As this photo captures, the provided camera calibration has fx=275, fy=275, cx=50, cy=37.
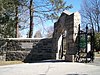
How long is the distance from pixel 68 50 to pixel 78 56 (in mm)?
1726

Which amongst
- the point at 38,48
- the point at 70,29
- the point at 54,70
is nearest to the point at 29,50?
the point at 38,48

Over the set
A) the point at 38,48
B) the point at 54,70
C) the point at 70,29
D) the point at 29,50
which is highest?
the point at 70,29

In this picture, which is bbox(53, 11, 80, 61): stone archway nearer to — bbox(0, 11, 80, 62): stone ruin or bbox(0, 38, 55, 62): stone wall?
bbox(0, 11, 80, 62): stone ruin

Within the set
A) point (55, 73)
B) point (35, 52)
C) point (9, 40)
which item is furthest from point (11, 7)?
point (55, 73)

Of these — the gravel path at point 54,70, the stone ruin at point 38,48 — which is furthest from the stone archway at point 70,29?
the gravel path at point 54,70

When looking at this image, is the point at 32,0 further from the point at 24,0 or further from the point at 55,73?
the point at 55,73

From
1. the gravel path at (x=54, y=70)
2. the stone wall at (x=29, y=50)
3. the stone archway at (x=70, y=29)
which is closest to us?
the gravel path at (x=54, y=70)

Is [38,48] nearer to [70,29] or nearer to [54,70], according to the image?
[70,29]

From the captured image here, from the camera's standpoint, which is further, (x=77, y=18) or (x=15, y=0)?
(x=15, y=0)

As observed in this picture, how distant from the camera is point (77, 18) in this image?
20.6m

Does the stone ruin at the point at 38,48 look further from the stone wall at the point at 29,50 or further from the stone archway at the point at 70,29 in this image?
the stone archway at the point at 70,29

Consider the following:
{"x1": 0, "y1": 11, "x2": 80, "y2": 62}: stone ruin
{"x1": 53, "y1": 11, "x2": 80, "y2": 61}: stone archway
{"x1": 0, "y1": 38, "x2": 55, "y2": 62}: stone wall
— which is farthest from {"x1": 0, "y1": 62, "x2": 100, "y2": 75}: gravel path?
{"x1": 0, "y1": 38, "x2": 55, "y2": 62}: stone wall

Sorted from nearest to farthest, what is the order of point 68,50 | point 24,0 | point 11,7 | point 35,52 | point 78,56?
point 78,56
point 68,50
point 35,52
point 11,7
point 24,0

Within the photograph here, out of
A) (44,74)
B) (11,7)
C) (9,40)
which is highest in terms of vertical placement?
(11,7)
